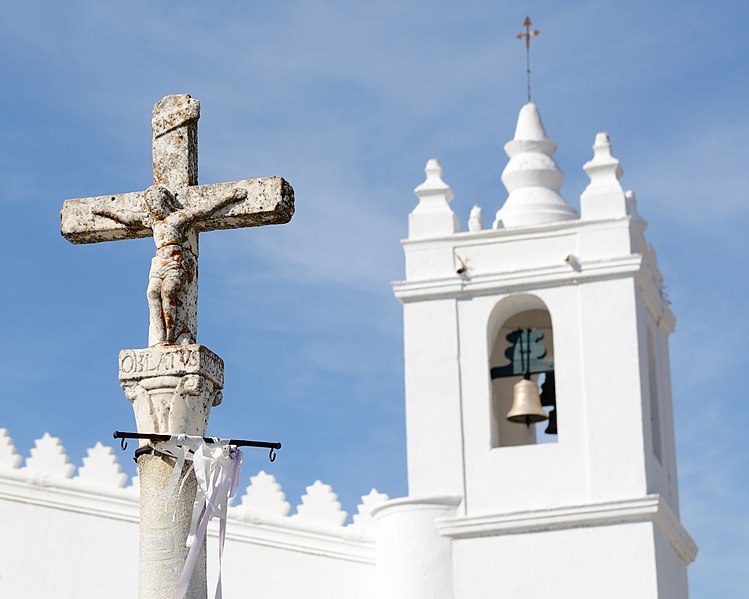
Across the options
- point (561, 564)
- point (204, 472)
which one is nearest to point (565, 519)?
point (561, 564)

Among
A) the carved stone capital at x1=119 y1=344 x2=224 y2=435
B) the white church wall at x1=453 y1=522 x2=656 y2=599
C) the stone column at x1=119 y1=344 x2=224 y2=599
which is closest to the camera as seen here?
the stone column at x1=119 y1=344 x2=224 y2=599

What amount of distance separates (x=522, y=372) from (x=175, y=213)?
1263 centimetres

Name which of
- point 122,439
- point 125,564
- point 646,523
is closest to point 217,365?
point 122,439

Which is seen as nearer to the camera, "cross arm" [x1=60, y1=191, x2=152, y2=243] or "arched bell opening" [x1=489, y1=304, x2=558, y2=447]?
"cross arm" [x1=60, y1=191, x2=152, y2=243]

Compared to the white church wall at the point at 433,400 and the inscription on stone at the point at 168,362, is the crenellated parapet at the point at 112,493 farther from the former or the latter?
the inscription on stone at the point at 168,362

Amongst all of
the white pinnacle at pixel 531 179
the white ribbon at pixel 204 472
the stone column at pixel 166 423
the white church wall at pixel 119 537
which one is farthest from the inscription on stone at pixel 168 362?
the white pinnacle at pixel 531 179

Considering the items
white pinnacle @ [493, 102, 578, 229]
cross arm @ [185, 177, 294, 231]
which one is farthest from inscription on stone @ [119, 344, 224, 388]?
white pinnacle @ [493, 102, 578, 229]

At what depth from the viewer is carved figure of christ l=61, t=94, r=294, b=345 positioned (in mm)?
8547

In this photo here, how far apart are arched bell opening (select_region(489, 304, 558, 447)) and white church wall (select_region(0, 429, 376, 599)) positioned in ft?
4.66

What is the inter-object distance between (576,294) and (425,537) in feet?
8.75

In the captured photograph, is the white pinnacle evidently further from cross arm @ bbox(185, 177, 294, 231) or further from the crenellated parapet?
cross arm @ bbox(185, 177, 294, 231)

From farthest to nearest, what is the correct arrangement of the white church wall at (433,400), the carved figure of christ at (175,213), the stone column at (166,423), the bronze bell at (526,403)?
the white church wall at (433,400)
the bronze bell at (526,403)
the carved figure of christ at (175,213)
the stone column at (166,423)

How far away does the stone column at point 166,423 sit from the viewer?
8188mm

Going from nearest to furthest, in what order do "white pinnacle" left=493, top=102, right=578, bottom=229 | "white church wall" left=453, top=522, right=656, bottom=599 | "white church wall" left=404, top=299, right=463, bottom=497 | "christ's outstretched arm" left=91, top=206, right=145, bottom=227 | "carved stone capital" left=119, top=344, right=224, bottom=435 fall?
"carved stone capital" left=119, top=344, right=224, bottom=435 → "christ's outstretched arm" left=91, top=206, right=145, bottom=227 → "white church wall" left=453, top=522, right=656, bottom=599 → "white church wall" left=404, top=299, right=463, bottom=497 → "white pinnacle" left=493, top=102, right=578, bottom=229
